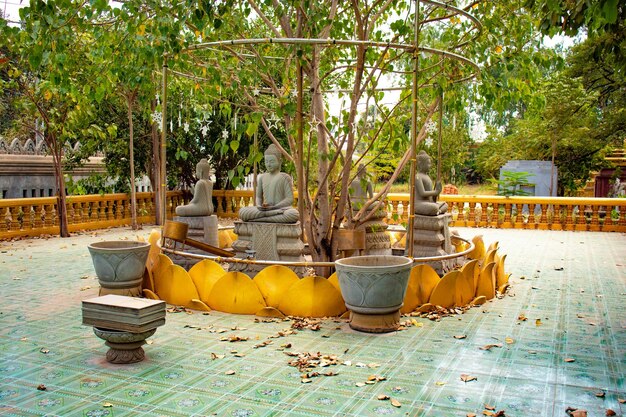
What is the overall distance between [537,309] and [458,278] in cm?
111

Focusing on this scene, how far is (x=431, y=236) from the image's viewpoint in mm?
9859

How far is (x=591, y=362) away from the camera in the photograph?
583 centimetres

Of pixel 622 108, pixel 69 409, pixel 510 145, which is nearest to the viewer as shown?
pixel 69 409

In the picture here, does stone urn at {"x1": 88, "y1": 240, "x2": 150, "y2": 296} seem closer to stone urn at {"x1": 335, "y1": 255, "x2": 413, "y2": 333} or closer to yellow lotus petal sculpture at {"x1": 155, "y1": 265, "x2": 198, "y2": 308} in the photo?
yellow lotus petal sculpture at {"x1": 155, "y1": 265, "x2": 198, "y2": 308}

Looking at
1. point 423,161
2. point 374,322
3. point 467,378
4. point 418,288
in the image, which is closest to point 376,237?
point 423,161

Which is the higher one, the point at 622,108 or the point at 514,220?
the point at 622,108

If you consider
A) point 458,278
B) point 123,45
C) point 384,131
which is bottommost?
point 458,278

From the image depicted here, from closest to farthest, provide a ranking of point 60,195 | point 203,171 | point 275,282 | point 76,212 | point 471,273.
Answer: point 275,282 < point 471,273 < point 203,171 < point 60,195 < point 76,212

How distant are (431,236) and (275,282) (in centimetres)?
332

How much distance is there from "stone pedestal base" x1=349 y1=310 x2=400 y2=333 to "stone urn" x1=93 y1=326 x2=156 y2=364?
2.21 meters

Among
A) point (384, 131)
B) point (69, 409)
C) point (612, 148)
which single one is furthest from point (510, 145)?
point (69, 409)

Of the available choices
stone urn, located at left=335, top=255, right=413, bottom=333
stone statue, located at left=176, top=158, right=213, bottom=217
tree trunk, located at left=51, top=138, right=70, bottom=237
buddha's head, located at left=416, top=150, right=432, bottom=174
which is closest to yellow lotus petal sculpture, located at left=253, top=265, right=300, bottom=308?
stone urn, located at left=335, top=255, right=413, bottom=333

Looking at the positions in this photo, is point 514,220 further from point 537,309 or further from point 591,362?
point 591,362

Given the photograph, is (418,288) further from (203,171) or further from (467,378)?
(203,171)
